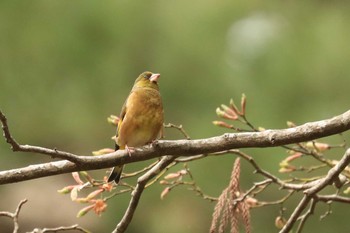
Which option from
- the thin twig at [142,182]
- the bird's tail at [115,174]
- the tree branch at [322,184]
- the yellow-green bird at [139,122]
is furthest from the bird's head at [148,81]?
the tree branch at [322,184]

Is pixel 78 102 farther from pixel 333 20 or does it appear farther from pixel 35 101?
pixel 333 20

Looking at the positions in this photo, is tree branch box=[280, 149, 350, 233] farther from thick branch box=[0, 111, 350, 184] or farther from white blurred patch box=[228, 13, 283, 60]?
white blurred patch box=[228, 13, 283, 60]

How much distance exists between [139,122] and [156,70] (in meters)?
3.84

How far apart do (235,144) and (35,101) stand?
4959 millimetres

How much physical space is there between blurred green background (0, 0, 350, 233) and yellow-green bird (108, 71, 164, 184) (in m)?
2.93

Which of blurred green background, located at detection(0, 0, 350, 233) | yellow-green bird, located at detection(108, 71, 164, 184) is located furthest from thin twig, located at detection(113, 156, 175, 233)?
blurred green background, located at detection(0, 0, 350, 233)

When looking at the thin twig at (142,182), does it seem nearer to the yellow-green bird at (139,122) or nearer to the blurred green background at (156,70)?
the yellow-green bird at (139,122)

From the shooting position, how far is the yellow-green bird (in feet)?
9.82

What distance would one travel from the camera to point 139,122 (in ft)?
9.96

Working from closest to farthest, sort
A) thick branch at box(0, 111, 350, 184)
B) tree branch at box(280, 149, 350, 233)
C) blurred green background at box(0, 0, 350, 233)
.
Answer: thick branch at box(0, 111, 350, 184), tree branch at box(280, 149, 350, 233), blurred green background at box(0, 0, 350, 233)

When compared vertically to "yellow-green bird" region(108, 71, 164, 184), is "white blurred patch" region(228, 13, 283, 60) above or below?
above

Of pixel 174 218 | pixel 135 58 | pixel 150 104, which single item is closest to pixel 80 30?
pixel 135 58

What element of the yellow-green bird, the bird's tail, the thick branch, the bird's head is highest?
the bird's head

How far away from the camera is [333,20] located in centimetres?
668
